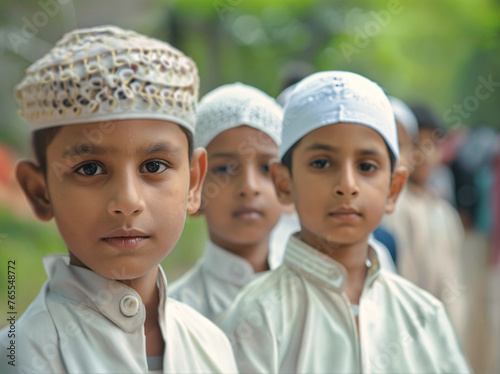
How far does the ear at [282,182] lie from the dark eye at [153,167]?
0.69m

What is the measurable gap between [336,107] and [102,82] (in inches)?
33.0

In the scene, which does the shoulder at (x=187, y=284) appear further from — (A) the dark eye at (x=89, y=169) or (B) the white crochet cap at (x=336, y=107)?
(A) the dark eye at (x=89, y=169)

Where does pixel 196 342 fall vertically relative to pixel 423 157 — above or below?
below

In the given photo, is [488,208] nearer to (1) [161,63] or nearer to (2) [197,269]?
(2) [197,269]

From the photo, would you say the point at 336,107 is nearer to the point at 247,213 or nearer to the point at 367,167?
the point at 367,167

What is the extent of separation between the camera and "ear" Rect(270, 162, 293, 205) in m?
2.46

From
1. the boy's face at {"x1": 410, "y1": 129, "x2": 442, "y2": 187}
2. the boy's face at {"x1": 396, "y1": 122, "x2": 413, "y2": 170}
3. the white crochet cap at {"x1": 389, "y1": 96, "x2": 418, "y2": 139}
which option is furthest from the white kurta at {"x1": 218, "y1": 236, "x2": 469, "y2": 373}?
the boy's face at {"x1": 410, "y1": 129, "x2": 442, "y2": 187}

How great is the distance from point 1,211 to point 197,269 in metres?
1.01

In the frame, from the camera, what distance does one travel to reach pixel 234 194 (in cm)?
265

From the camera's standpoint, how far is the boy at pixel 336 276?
2.19m

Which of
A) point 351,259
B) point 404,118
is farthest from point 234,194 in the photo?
point 404,118

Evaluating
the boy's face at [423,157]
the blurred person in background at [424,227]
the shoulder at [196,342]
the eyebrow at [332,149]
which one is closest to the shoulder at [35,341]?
the shoulder at [196,342]

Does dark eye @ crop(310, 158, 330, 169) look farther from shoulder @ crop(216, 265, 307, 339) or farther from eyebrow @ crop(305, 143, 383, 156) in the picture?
shoulder @ crop(216, 265, 307, 339)

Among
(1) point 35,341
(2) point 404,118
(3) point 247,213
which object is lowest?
(1) point 35,341
